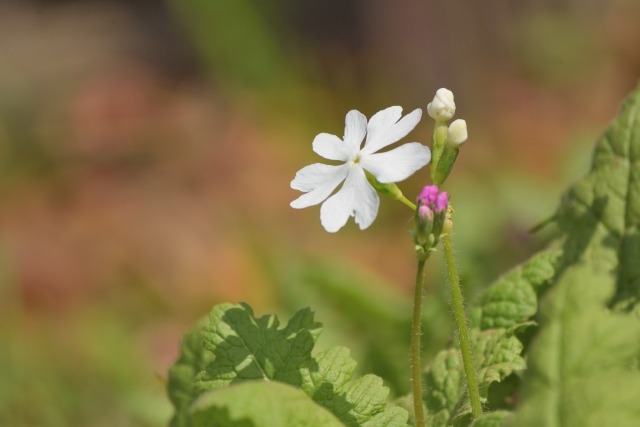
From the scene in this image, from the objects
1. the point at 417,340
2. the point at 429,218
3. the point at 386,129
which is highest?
the point at 386,129

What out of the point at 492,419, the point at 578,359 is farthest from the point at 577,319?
the point at 492,419

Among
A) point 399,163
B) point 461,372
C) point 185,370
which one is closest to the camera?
point 399,163

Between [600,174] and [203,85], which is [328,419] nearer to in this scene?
[600,174]

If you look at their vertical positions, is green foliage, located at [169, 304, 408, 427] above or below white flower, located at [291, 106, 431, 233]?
below

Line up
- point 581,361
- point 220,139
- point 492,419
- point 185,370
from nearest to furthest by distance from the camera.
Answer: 1. point 581,361
2. point 492,419
3. point 185,370
4. point 220,139

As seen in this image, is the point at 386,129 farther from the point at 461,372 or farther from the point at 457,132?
the point at 461,372

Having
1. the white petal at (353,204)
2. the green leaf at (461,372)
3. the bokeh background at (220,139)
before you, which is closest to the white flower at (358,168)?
the white petal at (353,204)

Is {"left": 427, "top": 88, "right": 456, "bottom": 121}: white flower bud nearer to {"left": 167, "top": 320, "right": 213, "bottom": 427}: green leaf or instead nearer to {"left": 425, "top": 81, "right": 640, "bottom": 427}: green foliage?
{"left": 425, "top": 81, "right": 640, "bottom": 427}: green foliage

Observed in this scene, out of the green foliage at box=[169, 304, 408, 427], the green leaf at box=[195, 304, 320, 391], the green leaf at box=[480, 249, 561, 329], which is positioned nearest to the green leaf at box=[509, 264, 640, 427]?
the green foliage at box=[169, 304, 408, 427]
